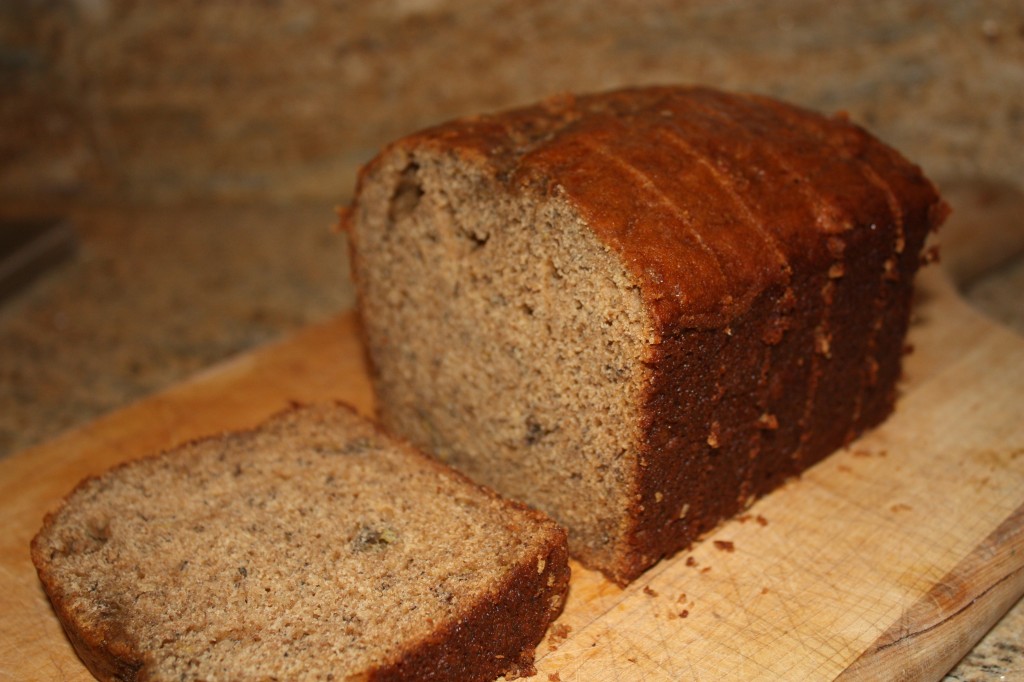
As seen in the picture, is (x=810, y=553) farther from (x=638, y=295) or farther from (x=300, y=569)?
(x=300, y=569)

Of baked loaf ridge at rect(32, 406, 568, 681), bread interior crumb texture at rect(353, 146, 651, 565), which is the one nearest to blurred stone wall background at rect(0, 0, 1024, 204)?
bread interior crumb texture at rect(353, 146, 651, 565)

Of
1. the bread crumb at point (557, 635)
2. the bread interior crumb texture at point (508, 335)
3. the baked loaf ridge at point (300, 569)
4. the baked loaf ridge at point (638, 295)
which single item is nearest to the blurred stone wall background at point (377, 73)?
the baked loaf ridge at point (638, 295)

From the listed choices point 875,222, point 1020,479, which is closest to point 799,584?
point 1020,479

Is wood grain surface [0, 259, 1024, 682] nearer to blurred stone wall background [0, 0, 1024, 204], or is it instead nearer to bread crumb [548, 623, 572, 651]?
bread crumb [548, 623, 572, 651]

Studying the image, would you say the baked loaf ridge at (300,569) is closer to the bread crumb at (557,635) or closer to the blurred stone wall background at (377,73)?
the bread crumb at (557,635)

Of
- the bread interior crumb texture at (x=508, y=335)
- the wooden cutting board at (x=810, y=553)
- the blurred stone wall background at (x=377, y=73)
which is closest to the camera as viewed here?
the wooden cutting board at (x=810, y=553)

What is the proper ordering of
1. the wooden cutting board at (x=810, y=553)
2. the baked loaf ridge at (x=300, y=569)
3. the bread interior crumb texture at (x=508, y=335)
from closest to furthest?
1. the baked loaf ridge at (x=300, y=569)
2. the wooden cutting board at (x=810, y=553)
3. the bread interior crumb texture at (x=508, y=335)

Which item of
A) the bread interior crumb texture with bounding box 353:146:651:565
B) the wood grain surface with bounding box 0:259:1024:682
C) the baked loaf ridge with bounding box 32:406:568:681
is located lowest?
the wood grain surface with bounding box 0:259:1024:682
